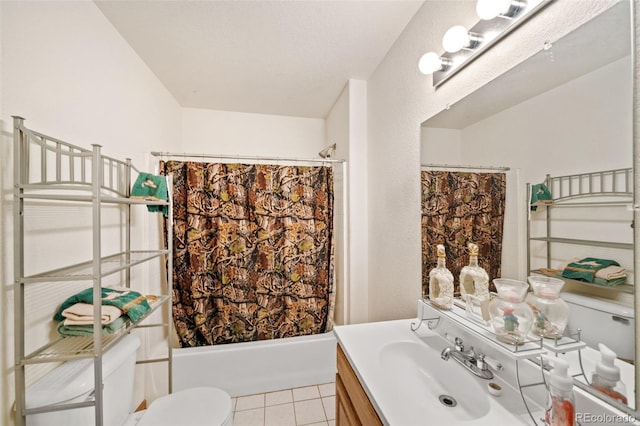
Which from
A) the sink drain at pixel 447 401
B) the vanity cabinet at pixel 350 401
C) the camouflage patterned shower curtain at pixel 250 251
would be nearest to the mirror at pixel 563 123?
the sink drain at pixel 447 401

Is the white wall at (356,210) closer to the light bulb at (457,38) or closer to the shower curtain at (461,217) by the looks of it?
the shower curtain at (461,217)

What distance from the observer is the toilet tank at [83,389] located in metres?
0.85

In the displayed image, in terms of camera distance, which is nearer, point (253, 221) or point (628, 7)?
point (628, 7)

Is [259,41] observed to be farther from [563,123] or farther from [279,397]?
[279,397]

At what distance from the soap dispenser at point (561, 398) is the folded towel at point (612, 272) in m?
0.23

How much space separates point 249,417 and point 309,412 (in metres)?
0.39

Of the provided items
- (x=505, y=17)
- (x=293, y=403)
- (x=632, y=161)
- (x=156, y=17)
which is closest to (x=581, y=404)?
(x=632, y=161)

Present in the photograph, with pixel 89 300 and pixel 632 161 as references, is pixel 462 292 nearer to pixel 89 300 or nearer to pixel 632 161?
pixel 632 161

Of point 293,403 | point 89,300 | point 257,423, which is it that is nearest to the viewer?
point 89,300

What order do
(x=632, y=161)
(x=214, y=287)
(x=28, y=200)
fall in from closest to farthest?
1. (x=632, y=161)
2. (x=28, y=200)
3. (x=214, y=287)

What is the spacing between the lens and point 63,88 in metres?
1.07

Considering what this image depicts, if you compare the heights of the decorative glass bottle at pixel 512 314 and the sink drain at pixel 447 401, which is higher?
the decorative glass bottle at pixel 512 314

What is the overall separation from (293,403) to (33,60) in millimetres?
2254

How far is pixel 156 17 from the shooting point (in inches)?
53.0
